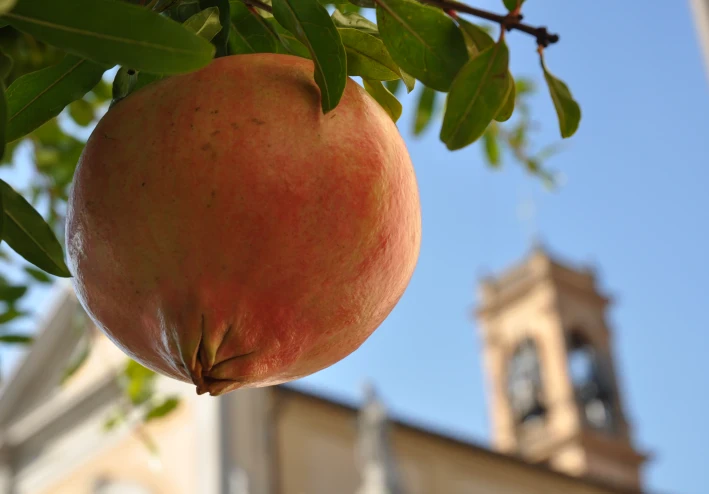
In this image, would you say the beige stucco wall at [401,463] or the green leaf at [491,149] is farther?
the beige stucco wall at [401,463]

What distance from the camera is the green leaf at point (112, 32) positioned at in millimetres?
368

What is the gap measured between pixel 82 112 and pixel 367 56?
1.21m

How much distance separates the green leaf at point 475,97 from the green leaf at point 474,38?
0.07 ft

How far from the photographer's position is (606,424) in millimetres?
24016

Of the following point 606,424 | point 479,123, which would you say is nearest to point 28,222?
point 479,123

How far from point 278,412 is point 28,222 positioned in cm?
1033

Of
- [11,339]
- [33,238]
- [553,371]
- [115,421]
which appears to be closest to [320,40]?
[33,238]

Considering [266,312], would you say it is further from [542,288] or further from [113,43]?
[542,288]

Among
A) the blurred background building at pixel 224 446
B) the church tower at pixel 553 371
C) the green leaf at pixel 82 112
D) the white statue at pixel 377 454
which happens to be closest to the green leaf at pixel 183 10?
the green leaf at pixel 82 112

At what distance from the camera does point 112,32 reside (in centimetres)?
37

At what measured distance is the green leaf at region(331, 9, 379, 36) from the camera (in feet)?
1.69

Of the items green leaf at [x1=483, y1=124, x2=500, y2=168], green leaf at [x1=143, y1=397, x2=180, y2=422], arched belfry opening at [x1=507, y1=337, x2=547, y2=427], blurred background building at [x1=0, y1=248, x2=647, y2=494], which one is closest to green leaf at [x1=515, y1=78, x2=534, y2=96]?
green leaf at [x1=483, y1=124, x2=500, y2=168]

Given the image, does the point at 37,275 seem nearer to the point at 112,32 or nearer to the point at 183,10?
the point at 183,10

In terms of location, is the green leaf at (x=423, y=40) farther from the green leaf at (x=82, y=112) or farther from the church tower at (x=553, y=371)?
the church tower at (x=553, y=371)
